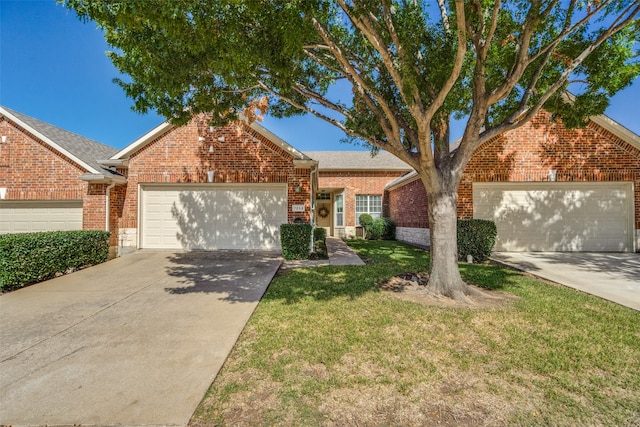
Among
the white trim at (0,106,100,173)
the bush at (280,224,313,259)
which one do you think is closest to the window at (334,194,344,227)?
the bush at (280,224,313,259)

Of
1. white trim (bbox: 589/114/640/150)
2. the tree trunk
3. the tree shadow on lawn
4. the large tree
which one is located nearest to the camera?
the large tree

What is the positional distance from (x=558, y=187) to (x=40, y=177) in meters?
18.3

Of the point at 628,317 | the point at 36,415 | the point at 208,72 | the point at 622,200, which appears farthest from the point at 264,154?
the point at 622,200

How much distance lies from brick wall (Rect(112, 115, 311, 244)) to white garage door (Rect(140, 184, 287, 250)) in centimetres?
41

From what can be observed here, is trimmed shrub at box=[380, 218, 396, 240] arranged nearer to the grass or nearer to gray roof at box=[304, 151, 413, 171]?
gray roof at box=[304, 151, 413, 171]

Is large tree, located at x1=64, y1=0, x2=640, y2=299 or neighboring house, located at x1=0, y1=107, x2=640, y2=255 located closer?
large tree, located at x1=64, y1=0, x2=640, y2=299

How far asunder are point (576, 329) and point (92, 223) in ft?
41.2

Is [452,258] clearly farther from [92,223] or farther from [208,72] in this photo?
[92,223]

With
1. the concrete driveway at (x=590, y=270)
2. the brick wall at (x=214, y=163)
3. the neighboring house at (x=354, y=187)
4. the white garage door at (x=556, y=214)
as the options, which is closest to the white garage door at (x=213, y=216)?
the brick wall at (x=214, y=163)

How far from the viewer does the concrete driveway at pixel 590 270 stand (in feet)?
19.2

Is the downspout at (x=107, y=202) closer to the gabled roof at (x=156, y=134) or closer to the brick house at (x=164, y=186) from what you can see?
the brick house at (x=164, y=186)

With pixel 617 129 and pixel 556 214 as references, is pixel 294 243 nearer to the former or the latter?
pixel 556 214

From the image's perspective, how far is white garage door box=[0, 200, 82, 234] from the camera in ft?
33.4

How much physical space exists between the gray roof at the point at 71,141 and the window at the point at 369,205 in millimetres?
13648
